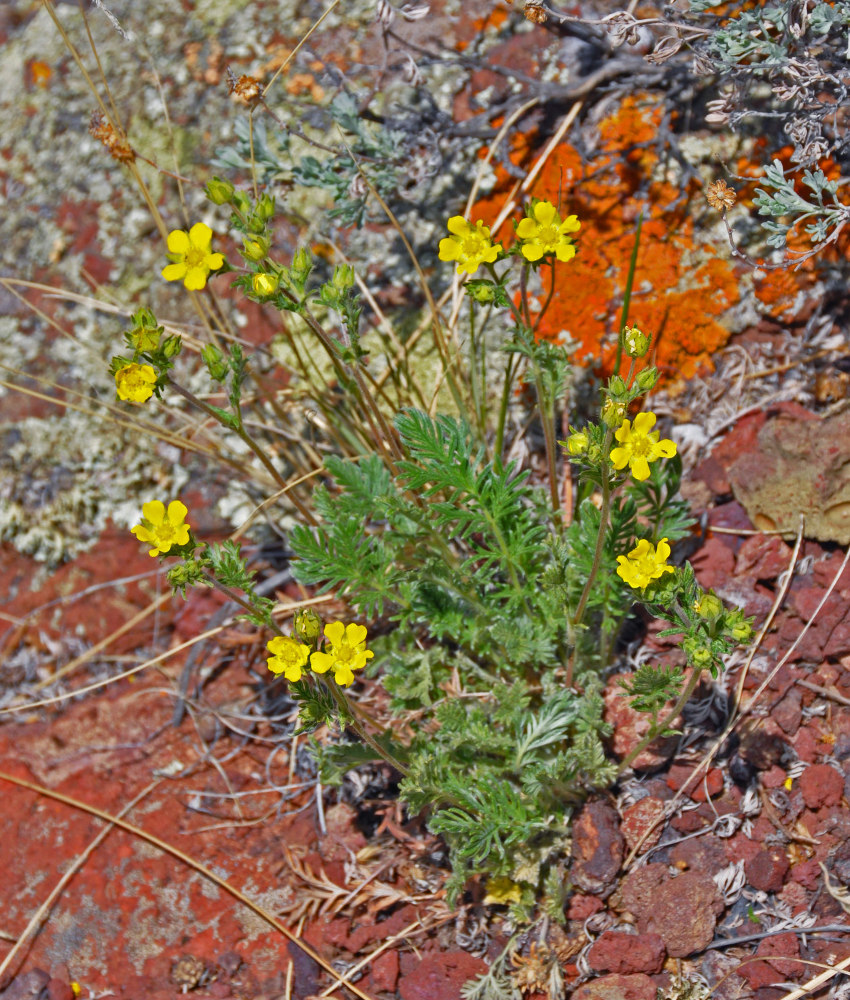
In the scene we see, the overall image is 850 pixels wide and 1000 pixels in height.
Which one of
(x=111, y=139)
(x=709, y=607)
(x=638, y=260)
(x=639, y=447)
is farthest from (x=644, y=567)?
(x=111, y=139)

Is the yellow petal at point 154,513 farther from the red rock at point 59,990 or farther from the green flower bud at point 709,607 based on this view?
the red rock at point 59,990

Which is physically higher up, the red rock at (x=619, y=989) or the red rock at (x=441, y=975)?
the red rock at (x=441, y=975)

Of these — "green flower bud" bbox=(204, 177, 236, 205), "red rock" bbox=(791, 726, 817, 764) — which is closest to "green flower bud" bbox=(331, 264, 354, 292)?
"green flower bud" bbox=(204, 177, 236, 205)

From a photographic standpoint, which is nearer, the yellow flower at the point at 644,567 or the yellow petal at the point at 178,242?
the yellow flower at the point at 644,567

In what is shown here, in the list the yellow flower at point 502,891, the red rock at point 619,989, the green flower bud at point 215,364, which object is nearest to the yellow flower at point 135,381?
the green flower bud at point 215,364

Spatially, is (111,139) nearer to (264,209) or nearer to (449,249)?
(264,209)

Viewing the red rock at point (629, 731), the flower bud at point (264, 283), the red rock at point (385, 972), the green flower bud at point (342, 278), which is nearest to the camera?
the flower bud at point (264, 283)

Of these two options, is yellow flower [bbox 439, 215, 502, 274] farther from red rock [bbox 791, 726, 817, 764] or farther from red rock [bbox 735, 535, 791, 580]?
red rock [bbox 791, 726, 817, 764]
